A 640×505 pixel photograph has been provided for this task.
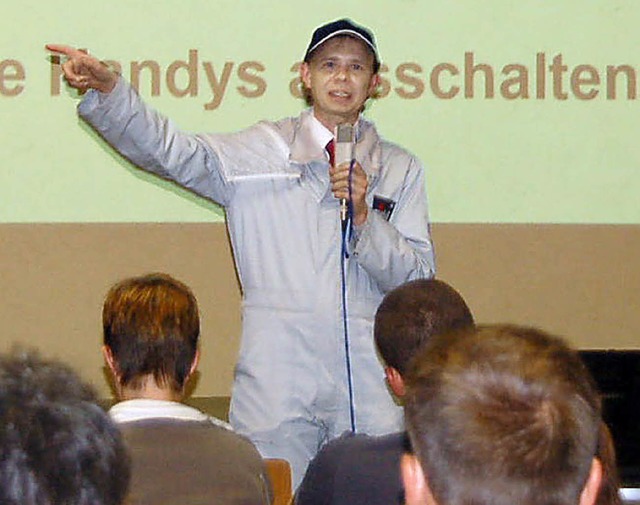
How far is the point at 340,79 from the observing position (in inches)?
115

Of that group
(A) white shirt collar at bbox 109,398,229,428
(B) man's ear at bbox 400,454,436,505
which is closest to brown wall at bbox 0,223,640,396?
(A) white shirt collar at bbox 109,398,229,428

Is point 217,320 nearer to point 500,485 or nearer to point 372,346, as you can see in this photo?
point 372,346

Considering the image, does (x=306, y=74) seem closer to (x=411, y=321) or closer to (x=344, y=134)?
(x=344, y=134)

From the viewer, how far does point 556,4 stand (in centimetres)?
369

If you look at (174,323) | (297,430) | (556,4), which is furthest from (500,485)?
(556,4)

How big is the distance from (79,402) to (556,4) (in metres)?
2.89

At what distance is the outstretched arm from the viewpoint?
2.71 meters

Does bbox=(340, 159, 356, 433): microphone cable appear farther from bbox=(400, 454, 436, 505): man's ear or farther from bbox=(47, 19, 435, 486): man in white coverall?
bbox=(400, 454, 436, 505): man's ear

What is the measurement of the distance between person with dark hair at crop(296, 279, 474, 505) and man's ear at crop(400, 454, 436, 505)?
710 millimetres

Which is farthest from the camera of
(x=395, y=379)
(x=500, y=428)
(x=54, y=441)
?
(x=395, y=379)

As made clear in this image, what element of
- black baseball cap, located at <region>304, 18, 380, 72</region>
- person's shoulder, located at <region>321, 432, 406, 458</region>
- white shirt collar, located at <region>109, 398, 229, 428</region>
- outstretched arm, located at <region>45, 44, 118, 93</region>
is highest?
black baseball cap, located at <region>304, 18, 380, 72</region>

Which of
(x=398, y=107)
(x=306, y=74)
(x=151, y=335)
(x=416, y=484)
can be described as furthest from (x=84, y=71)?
(x=416, y=484)

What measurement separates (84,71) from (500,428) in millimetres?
1801

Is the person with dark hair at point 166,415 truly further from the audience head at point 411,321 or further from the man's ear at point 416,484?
the man's ear at point 416,484
